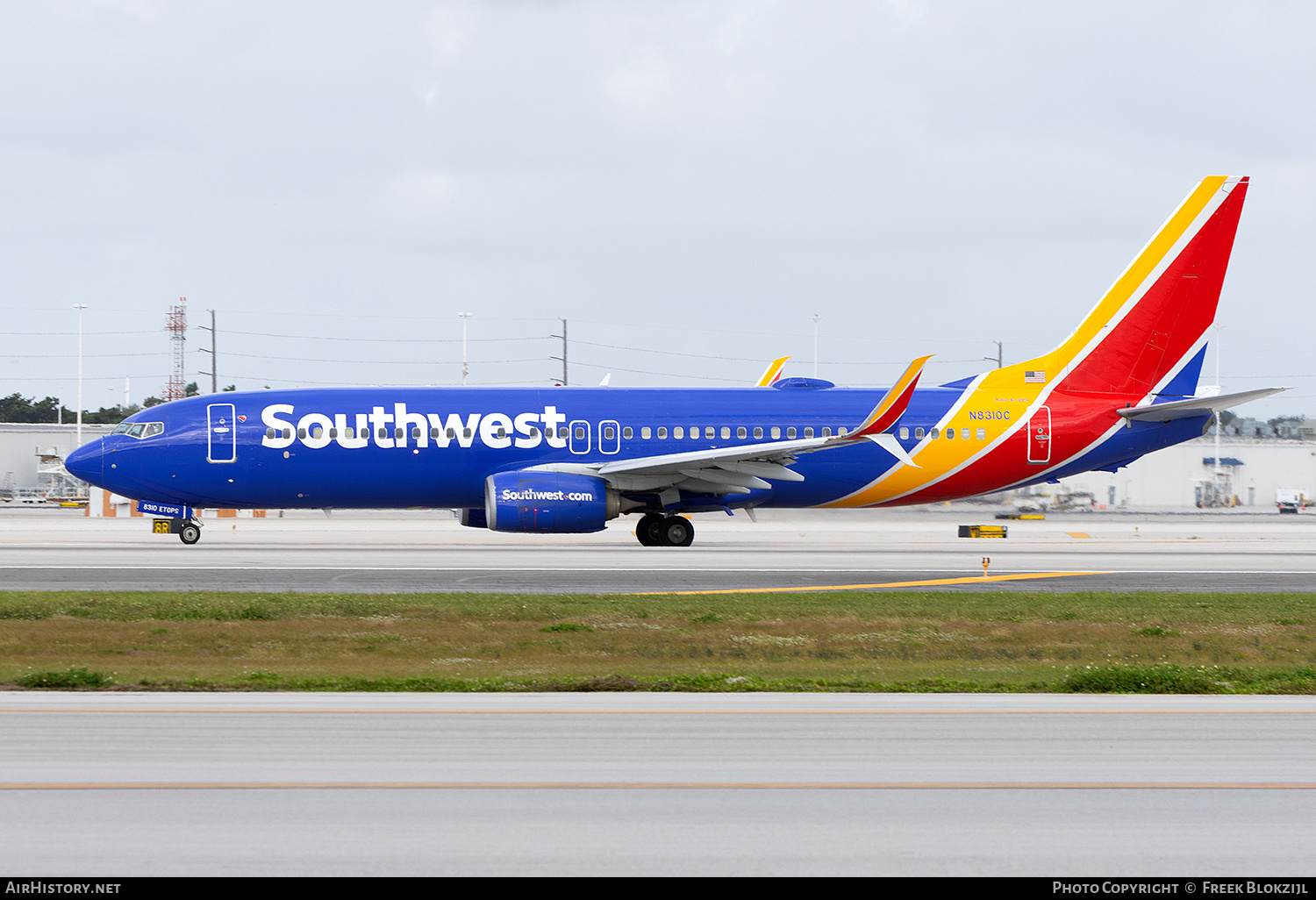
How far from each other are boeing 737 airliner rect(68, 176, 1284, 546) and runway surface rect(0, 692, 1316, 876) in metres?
20.6

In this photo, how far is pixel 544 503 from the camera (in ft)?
102

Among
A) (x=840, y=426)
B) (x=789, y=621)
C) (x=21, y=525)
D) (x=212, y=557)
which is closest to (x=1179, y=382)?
(x=840, y=426)

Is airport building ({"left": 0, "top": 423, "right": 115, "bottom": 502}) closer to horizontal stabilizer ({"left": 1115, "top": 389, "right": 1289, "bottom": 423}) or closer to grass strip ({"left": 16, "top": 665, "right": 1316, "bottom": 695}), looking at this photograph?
horizontal stabilizer ({"left": 1115, "top": 389, "right": 1289, "bottom": 423})

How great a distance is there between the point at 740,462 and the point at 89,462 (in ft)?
56.8

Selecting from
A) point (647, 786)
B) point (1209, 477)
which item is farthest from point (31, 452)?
point (647, 786)

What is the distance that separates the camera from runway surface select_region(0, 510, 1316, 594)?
80.8 feet

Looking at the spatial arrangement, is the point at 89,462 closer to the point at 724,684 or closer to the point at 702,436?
the point at 702,436

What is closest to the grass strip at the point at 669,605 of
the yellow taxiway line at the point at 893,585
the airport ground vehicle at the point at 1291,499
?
the yellow taxiway line at the point at 893,585

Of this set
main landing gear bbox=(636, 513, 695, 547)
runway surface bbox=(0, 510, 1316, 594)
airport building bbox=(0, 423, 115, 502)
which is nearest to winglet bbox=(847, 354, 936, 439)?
runway surface bbox=(0, 510, 1316, 594)

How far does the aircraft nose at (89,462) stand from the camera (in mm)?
32969

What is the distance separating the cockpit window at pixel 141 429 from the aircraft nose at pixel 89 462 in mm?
659

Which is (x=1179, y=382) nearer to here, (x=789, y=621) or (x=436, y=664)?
(x=789, y=621)

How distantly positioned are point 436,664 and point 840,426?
21350 mm

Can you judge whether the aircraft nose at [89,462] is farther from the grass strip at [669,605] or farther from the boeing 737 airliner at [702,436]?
the grass strip at [669,605]
